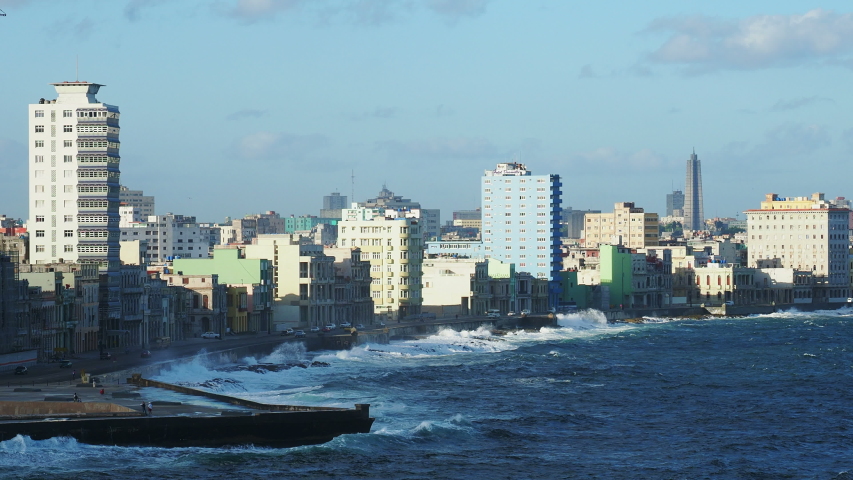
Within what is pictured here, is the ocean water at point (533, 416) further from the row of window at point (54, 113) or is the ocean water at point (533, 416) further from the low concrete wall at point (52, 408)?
the row of window at point (54, 113)

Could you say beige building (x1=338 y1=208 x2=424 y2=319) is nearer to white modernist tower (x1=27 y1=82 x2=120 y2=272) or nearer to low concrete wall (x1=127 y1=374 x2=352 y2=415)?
white modernist tower (x1=27 y1=82 x2=120 y2=272)

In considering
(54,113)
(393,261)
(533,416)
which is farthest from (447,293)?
(533,416)

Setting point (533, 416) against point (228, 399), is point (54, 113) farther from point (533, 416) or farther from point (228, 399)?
point (533, 416)

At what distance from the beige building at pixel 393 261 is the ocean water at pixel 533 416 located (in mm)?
31490

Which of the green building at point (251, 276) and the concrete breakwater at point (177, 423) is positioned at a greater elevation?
the green building at point (251, 276)

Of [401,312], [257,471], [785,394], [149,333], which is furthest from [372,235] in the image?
[257,471]

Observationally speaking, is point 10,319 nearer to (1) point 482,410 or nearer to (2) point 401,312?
(1) point 482,410

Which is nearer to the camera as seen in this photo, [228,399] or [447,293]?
[228,399]

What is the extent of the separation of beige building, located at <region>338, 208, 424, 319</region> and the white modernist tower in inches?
2177

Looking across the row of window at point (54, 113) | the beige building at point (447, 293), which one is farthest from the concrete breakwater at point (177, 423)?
the beige building at point (447, 293)

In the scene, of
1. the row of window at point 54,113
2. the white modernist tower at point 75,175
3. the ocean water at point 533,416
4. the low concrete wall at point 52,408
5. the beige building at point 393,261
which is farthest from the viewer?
the beige building at point 393,261

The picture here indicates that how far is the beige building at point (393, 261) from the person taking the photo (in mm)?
182500

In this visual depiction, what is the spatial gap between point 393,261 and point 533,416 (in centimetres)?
9468

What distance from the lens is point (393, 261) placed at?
18288cm
